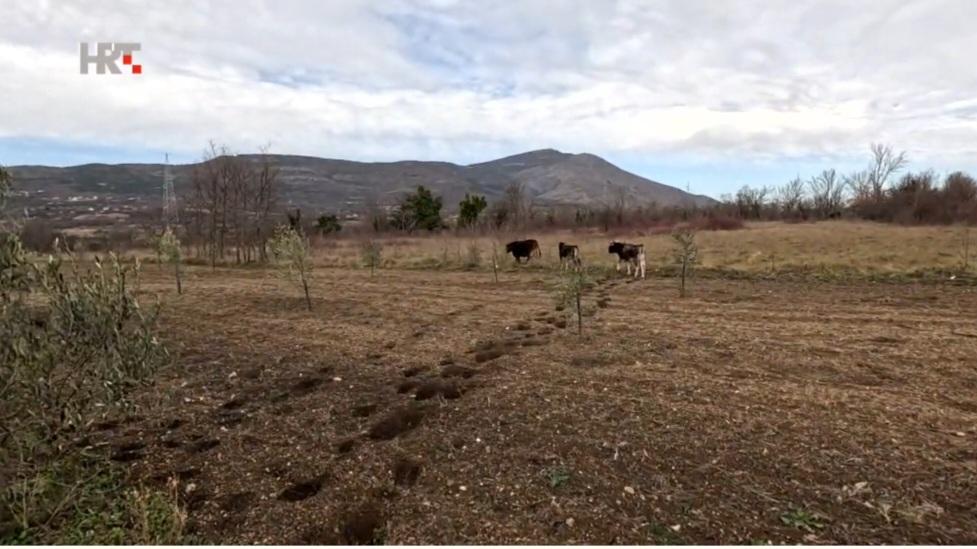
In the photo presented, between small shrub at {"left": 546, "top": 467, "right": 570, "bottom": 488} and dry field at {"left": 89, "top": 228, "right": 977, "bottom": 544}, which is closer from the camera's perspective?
dry field at {"left": 89, "top": 228, "right": 977, "bottom": 544}

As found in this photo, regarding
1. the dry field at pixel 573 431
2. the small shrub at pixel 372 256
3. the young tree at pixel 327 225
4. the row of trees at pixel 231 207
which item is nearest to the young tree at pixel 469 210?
the young tree at pixel 327 225

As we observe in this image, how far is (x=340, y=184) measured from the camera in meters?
115

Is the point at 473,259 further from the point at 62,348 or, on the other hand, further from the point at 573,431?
the point at 62,348

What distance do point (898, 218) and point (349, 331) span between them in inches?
2151

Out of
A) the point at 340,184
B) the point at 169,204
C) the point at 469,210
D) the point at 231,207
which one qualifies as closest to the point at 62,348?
the point at 231,207

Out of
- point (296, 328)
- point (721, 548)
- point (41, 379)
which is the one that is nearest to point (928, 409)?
point (721, 548)

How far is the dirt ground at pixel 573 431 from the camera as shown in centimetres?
383

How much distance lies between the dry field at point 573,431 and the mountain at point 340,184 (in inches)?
110

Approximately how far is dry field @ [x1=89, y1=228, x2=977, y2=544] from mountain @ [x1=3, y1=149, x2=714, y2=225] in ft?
9.21

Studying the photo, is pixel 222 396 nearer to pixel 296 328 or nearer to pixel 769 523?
pixel 296 328

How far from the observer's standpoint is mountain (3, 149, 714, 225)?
131 ft

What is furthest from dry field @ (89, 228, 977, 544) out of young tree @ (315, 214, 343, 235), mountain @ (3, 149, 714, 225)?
young tree @ (315, 214, 343, 235)

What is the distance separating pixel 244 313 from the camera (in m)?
12.4

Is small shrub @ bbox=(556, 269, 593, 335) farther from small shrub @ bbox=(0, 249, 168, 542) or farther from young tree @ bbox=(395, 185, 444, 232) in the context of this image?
young tree @ bbox=(395, 185, 444, 232)
